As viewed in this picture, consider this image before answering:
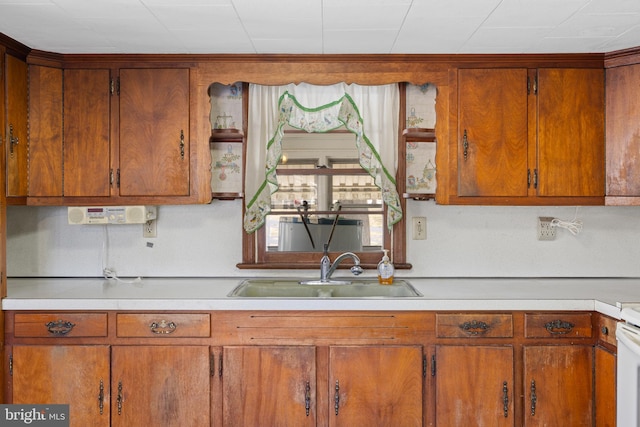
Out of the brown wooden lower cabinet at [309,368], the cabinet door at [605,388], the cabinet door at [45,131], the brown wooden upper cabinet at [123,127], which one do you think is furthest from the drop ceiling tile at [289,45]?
the cabinet door at [605,388]

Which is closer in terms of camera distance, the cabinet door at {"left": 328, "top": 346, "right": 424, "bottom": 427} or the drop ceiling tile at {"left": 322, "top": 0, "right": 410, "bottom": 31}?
the drop ceiling tile at {"left": 322, "top": 0, "right": 410, "bottom": 31}

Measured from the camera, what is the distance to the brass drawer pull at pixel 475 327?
2.28 m

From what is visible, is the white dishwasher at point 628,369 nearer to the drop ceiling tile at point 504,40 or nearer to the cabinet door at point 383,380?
the cabinet door at point 383,380

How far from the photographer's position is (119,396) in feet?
7.50

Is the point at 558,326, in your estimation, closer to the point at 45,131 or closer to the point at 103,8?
the point at 103,8

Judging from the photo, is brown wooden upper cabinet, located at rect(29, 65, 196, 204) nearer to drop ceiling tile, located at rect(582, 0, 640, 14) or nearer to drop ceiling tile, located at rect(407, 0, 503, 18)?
drop ceiling tile, located at rect(407, 0, 503, 18)

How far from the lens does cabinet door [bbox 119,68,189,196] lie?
2.58 meters

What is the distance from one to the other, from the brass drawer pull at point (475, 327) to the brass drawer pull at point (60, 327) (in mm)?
1789

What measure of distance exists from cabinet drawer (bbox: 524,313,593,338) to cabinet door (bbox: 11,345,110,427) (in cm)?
194

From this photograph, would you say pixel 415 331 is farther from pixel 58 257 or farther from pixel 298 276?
pixel 58 257

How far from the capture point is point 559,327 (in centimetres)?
228

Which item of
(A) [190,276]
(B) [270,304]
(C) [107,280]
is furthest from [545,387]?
(C) [107,280]

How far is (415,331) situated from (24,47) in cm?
232

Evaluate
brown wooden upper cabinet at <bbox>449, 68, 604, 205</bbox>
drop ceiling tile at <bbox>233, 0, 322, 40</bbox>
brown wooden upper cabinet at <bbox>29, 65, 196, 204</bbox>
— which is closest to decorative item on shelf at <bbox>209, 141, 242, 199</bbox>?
brown wooden upper cabinet at <bbox>29, 65, 196, 204</bbox>
